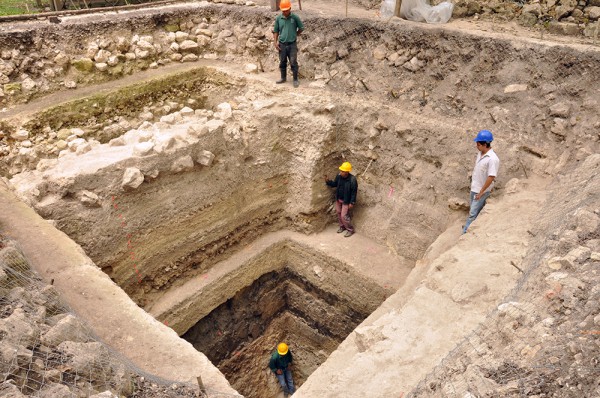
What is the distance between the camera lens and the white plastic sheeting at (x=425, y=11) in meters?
7.95

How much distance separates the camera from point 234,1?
29.5ft

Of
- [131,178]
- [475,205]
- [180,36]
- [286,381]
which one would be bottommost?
[286,381]

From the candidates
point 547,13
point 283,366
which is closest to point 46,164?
point 283,366

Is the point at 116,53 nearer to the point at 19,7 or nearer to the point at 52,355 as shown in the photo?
the point at 19,7

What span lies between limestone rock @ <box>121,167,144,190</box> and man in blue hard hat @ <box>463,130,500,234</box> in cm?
399

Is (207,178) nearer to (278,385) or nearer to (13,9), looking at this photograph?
(278,385)

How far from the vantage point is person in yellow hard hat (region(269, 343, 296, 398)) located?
295 inches

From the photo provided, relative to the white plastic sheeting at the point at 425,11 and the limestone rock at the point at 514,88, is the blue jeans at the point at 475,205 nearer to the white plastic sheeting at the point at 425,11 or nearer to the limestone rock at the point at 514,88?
the limestone rock at the point at 514,88

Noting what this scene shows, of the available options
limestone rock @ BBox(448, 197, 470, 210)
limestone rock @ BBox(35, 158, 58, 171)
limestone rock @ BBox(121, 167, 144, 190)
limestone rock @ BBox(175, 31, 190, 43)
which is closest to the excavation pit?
limestone rock @ BBox(448, 197, 470, 210)

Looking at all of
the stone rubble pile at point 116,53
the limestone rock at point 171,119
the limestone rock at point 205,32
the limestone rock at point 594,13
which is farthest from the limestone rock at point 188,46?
the limestone rock at point 594,13

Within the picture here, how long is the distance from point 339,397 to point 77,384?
188 cm

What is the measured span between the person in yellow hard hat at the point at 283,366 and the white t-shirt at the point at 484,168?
4.22 meters

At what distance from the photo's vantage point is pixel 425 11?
26.1ft

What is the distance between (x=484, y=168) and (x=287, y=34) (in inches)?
144
